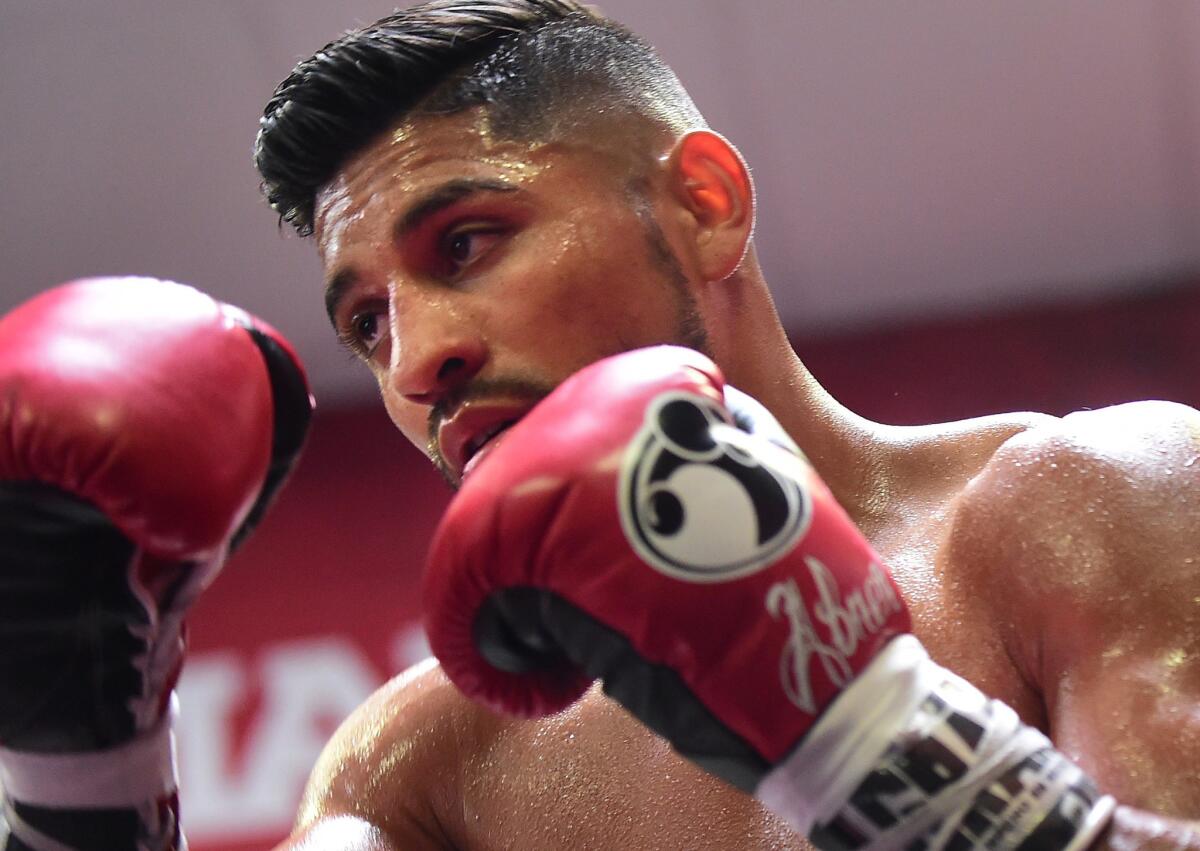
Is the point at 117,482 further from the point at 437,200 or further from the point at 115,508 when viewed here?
the point at 437,200

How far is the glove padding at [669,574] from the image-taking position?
2.64 feet

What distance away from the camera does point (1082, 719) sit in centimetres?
101

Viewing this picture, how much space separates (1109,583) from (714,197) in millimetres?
610

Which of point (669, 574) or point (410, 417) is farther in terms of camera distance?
point (410, 417)

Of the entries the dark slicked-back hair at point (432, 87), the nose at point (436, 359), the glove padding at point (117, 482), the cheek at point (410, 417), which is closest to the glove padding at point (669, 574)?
the glove padding at point (117, 482)

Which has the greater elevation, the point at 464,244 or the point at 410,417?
the point at 464,244

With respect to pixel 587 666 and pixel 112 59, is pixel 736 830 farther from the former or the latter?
pixel 112 59

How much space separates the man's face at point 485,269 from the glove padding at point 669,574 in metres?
0.29

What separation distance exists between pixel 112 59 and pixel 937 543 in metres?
2.23

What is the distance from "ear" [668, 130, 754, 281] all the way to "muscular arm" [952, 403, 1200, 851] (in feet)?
1.22

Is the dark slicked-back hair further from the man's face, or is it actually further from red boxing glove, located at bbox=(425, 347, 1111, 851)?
red boxing glove, located at bbox=(425, 347, 1111, 851)

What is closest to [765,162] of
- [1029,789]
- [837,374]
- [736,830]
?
[837,374]

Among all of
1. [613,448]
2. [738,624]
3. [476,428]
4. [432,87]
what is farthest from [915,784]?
[432,87]

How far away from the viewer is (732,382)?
138cm
